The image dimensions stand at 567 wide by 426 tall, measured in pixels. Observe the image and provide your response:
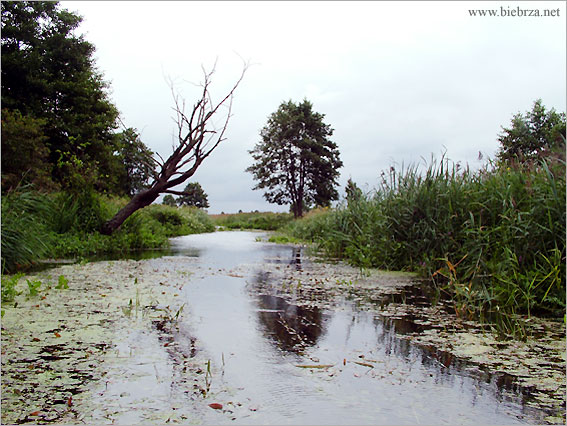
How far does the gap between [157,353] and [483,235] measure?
379cm

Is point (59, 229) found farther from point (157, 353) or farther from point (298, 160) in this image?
point (298, 160)

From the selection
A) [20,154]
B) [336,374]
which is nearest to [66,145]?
[20,154]

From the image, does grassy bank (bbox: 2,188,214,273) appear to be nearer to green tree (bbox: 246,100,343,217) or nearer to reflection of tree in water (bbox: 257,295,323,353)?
reflection of tree in water (bbox: 257,295,323,353)

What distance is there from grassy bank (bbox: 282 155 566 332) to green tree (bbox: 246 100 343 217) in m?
26.1

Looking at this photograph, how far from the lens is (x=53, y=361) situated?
2.51 m

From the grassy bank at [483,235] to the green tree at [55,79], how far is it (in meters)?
Answer: 15.1

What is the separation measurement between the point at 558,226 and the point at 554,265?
1.24ft

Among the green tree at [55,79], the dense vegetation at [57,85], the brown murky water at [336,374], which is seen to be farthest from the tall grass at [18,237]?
the green tree at [55,79]

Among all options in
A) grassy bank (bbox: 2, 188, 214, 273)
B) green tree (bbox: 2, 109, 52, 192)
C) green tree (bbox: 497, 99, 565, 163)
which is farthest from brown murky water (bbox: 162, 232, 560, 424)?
green tree (bbox: 497, 99, 565, 163)

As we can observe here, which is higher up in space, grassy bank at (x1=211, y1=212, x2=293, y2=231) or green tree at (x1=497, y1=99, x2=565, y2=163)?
green tree at (x1=497, y1=99, x2=565, y2=163)

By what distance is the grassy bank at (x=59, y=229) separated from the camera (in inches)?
249

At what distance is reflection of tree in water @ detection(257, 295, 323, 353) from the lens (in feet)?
10.1

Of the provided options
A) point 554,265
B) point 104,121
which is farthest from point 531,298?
point 104,121

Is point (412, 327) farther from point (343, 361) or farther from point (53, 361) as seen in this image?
point (53, 361)
